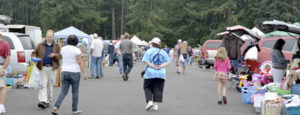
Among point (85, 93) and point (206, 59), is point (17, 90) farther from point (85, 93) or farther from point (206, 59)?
point (206, 59)

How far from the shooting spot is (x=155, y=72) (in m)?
8.73

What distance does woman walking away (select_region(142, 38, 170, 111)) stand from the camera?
874cm

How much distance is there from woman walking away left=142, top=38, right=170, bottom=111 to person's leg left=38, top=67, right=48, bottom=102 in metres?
2.23

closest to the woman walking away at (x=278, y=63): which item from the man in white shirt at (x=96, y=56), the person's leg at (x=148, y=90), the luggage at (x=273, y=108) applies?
the luggage at (x=273, y=108)

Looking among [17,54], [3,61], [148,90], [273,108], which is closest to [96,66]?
[17,54]

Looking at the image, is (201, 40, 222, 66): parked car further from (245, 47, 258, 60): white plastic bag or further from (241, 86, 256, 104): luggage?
(241, 86, 256, 104): luggage

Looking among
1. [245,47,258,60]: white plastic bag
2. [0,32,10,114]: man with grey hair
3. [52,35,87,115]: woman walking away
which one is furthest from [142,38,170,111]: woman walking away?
[245,47,258,60]: white plastic bag

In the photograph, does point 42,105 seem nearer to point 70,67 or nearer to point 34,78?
point 34,78

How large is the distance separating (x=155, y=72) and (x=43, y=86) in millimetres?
2523

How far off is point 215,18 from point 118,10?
2079 cm

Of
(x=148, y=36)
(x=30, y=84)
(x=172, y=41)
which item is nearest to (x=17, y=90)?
(x=30, y=84)

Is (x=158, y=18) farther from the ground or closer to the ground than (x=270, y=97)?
farther from the ground

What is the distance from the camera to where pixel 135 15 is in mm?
67312

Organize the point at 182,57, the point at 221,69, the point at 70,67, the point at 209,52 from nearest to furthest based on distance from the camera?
the point at 70,67
the point at 221,69
the point at 182,57
the point at 209,52
